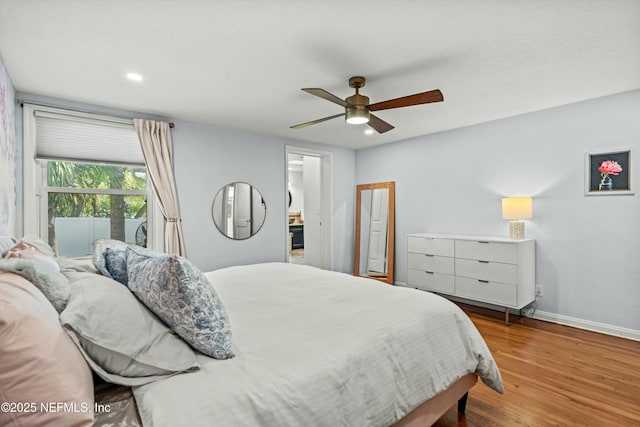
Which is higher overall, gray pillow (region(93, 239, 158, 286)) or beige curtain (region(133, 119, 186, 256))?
beige curtain (region(133, 119, 186, 256))

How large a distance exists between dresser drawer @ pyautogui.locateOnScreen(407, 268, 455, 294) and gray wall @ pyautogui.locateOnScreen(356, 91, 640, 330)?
0.73 m

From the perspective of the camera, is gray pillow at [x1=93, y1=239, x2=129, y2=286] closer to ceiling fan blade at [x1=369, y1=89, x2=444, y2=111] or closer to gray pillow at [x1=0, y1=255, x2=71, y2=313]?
gray pillow at [x1=0, y1=255, x2=71, y2=313]

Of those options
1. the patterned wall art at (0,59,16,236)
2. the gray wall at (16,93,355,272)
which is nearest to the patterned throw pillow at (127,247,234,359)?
the patterned wall art at (0,59,16,236)

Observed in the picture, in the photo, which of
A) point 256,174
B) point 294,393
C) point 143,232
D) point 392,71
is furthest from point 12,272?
point 256,174

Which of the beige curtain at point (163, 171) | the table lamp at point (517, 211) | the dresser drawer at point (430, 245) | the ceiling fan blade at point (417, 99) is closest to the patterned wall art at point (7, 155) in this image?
the beige curtain at point (163, 171)

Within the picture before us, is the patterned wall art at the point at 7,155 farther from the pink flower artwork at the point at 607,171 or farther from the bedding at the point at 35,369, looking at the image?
the pink flower artwork at the point at 607,171

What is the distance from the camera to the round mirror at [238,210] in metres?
4.29

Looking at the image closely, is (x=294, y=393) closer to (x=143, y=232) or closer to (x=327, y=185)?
(x=143, y=232)

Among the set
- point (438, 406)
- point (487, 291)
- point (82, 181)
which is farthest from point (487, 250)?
point (82, 181)

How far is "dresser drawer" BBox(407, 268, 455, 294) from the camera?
4.05 meters

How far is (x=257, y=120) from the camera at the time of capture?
4.00 meters

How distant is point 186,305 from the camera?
1.22 meters

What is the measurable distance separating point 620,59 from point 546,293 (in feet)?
7.91

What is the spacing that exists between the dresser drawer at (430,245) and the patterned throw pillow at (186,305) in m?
3.37
